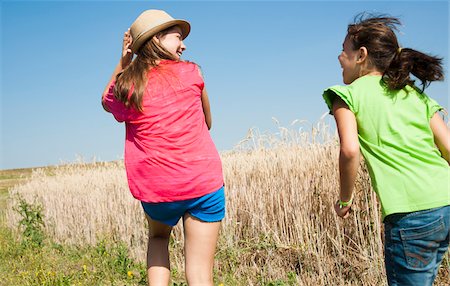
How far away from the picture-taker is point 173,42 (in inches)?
100

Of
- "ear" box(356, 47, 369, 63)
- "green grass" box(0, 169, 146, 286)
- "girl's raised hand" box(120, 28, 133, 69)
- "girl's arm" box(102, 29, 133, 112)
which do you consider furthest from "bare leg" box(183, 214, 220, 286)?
"green grass" box(0, 169, 146, 286)

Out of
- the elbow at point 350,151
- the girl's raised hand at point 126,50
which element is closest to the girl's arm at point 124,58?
the girl's raised hand at point 126,50

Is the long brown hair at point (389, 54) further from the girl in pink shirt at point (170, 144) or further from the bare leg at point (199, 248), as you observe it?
the bare leg at point (199, 248)

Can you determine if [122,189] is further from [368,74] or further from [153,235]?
[368,74]

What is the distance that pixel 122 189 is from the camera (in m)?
7.37

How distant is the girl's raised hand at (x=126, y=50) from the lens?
259 cm

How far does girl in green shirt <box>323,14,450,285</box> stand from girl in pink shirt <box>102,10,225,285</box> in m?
0.73

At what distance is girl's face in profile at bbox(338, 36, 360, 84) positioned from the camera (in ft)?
6.92

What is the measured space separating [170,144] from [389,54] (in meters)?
1.17

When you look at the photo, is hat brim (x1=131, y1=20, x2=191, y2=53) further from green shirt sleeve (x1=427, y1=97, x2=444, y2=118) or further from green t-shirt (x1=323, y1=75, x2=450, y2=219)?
green shirt sleeve (x1=427, y1=97, x2=444, y2=118)

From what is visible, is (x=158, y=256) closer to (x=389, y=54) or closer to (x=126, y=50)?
(x=126, y=50)

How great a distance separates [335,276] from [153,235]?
1698mm

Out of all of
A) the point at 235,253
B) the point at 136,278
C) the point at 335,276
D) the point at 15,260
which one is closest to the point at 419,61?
the point at 335,276

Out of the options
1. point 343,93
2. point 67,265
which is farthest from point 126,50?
point 67,265
